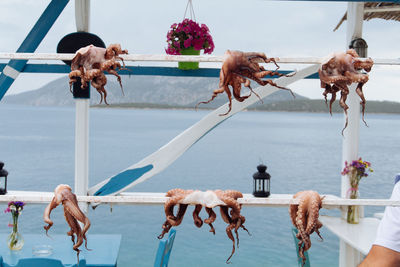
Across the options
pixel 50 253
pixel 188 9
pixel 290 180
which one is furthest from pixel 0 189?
pixel 290 180

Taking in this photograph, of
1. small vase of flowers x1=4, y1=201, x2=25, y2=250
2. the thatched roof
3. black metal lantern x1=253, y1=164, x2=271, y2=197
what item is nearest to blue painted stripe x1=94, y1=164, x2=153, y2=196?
small vase of flowers x1=4, y1=201, x2=25, y2=250

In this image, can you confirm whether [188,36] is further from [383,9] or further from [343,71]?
[343,71]

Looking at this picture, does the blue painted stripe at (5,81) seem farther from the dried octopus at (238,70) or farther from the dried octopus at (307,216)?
the dried octopus at (307,216)

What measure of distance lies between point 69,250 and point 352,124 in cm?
226

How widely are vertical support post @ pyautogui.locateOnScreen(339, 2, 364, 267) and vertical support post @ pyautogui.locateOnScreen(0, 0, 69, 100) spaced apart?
2.06m

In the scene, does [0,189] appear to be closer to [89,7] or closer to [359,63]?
[89,7]

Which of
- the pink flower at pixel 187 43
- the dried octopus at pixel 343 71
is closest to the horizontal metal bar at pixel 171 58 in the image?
the dried octopus at pixel 343 71

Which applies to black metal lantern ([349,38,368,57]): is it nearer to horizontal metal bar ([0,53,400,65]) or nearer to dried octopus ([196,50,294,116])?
horizontal metal bar ([0,53,400,65])

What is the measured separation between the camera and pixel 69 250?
9.11 feet

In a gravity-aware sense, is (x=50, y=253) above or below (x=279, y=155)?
above

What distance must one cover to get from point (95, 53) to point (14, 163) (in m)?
26.5

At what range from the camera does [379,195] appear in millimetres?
17828

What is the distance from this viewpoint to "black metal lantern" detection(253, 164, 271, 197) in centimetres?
321

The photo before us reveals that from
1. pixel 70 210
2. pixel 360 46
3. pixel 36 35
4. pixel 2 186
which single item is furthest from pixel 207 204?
pixel 2 186
